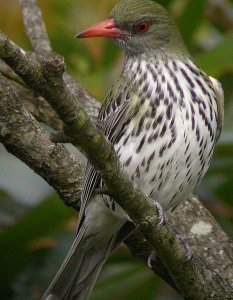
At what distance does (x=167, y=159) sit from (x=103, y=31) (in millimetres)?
605

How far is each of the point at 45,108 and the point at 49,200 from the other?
412 millimetres

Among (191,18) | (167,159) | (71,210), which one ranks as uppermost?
(167,159)

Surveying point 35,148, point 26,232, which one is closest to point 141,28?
point 35,148

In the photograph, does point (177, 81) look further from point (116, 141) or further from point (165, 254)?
point (165, 254)

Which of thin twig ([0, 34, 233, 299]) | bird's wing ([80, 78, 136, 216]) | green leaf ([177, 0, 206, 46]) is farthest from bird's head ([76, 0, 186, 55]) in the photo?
thin twig ([0, 34, 233, 299])

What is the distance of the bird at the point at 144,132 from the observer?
12.7 feet

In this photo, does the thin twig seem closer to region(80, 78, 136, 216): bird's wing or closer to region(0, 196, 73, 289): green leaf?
region(80, 78, 136, 216): bird's wing

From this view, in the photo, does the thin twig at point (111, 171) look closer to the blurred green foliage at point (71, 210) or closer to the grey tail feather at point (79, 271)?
the grey tail feather at point (79, 271)

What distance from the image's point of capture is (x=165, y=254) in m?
3.47

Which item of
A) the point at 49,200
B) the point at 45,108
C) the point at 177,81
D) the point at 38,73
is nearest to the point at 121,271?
the point at 49,200

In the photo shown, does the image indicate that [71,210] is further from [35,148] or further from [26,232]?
[35,148]

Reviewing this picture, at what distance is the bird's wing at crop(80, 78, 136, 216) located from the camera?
12.6 ft

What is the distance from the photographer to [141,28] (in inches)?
170

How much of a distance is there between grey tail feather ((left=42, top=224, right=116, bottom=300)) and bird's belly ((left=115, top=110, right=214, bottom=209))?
12.7 inches
